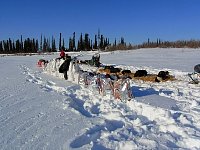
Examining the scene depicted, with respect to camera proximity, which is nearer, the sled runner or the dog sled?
the sled runner

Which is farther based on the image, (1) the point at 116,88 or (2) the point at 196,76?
(2) the point at 196,76

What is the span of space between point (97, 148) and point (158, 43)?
65724 millimetres

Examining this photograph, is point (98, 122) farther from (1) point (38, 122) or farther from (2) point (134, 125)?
(1) point (38, 122)

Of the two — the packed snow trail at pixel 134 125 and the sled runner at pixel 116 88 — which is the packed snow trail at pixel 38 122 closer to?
the packed snow trail at pixel 134 125

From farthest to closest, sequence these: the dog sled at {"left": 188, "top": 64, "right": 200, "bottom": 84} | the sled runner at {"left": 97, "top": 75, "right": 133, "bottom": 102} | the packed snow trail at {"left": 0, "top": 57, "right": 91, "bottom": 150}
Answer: the dog sled at {"left": 188, "top": 64, "right": 200, "bottom": 84} → the sled runner at {"left": 97, "top": 75, "right": 133, "bottom": 102} → the packed snow trail at {"left": 0, "top": 57, "right": 91, "bottom": 150}

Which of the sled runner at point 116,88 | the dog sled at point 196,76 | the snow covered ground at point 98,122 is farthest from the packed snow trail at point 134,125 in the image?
the dog sled at point 196,76

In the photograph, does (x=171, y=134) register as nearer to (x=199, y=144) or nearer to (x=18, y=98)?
(x=199, y=144)

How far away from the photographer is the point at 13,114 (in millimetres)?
9266

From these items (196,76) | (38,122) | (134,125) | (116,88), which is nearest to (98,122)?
(134,125)

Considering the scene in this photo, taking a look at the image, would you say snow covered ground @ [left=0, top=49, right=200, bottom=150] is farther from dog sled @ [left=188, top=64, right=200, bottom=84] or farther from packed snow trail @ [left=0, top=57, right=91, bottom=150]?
dog sled @ [left=188, top=64, right=200, bottom=84]

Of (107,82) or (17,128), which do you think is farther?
(107,82)

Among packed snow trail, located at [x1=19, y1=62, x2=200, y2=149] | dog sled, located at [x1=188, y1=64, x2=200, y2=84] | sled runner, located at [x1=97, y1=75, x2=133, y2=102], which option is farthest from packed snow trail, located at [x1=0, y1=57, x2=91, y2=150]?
dog sled, located at [x1=188, y1=64, x2=200, y2=84]

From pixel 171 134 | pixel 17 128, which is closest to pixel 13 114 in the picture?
pixel 17 128

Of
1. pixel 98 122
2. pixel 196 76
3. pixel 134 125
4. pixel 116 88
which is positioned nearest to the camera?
pixel 134 125
